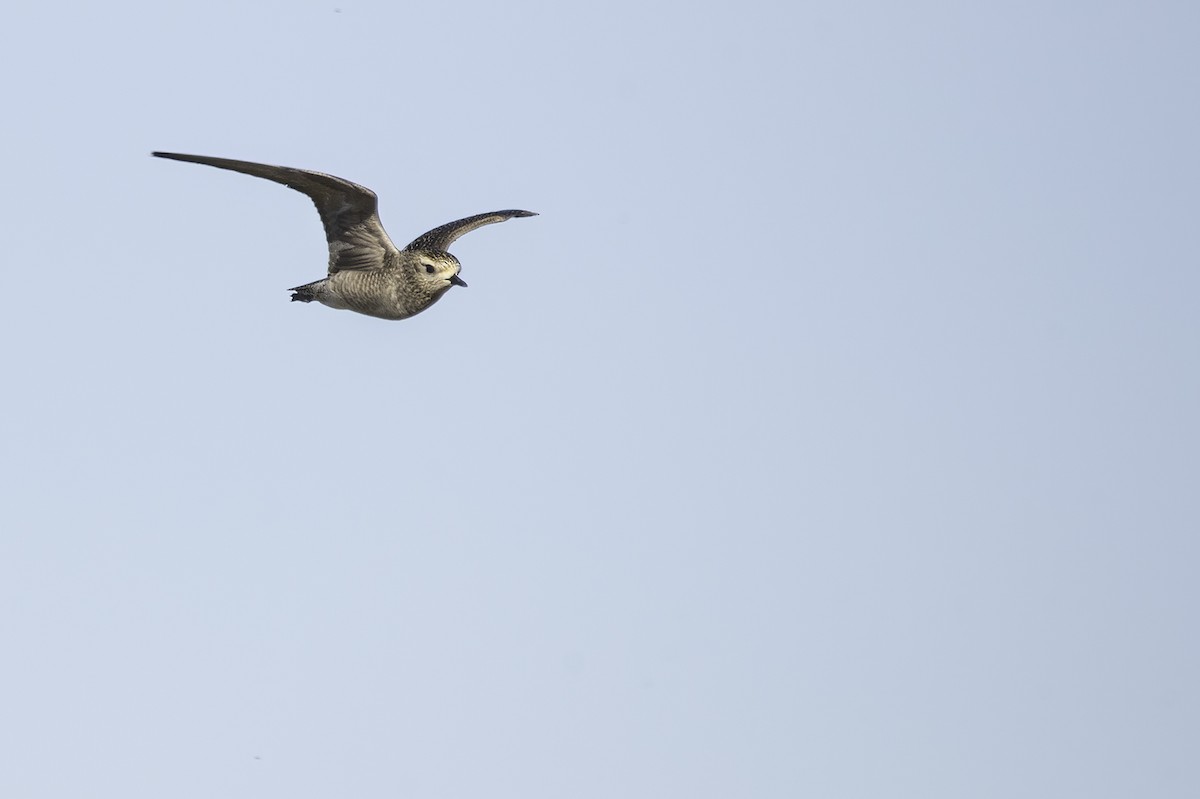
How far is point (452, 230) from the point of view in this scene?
33594mm

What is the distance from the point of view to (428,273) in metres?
30.0

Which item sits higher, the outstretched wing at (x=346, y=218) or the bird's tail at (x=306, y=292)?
the outstretched wing at (x=346, y=218)

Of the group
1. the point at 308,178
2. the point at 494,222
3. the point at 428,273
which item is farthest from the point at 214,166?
the point at 494,222

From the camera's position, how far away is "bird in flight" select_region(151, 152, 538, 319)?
29938mm

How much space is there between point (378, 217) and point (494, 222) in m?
5.65

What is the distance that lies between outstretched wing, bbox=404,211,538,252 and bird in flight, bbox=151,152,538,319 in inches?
3.6

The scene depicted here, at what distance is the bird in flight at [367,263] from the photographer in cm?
2994

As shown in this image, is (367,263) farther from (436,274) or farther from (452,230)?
(452,230)

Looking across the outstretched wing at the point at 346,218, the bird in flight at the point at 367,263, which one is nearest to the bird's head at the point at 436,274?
the bird in flight at the point at 367,263

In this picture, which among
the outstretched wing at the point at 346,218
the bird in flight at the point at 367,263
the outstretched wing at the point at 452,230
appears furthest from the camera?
the outstretched wing at the point at 452,230

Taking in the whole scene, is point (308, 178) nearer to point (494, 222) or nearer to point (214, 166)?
point (214, 166)

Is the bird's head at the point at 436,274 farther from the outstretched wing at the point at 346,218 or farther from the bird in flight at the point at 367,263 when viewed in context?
the outstretched wing at the point at 346,218

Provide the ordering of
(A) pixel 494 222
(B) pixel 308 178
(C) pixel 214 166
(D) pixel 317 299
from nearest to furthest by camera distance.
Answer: (C) pixel 214 166 → (B) pixel 308 178 → (D) pixel 317 299 → (A) pixel 494 222

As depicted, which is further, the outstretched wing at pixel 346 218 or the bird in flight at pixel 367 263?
the bird in flight at pixel 367 263
